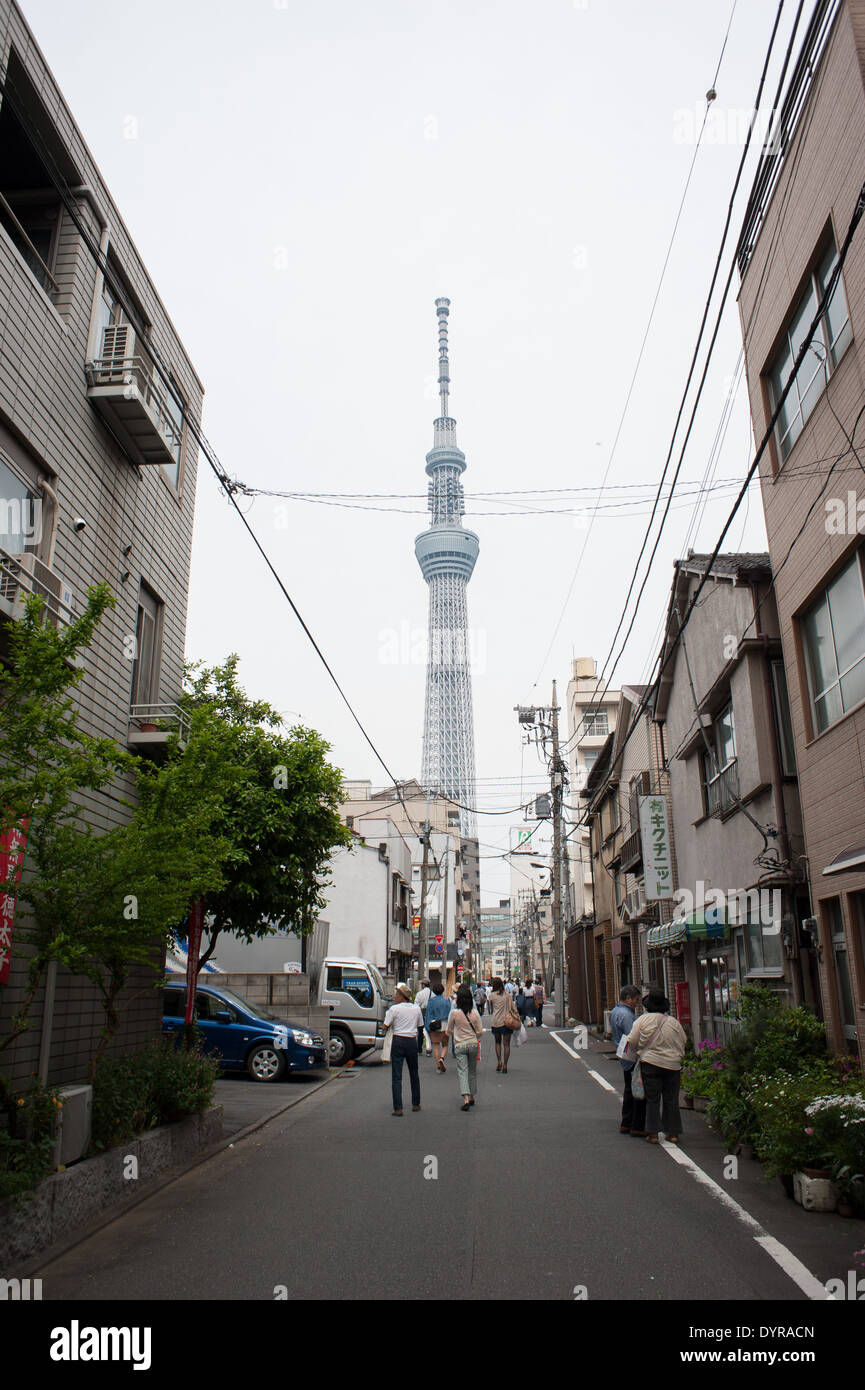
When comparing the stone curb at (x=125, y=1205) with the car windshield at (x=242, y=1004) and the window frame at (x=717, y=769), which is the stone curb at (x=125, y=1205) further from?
the window frame at (x=717, y=769)

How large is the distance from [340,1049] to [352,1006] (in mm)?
1064

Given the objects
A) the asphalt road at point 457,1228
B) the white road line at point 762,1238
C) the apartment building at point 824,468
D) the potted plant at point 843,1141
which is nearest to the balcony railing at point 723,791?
the apartment building at point 824,468

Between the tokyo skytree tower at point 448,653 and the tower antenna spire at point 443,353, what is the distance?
20525 millimetres

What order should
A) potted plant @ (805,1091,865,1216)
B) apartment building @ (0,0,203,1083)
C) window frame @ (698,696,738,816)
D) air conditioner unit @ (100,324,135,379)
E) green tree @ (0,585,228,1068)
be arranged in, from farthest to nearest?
window frame @ (698,696,738,816) → air conditioner unit @ (100,324,135,379) → apartment building @ (0,0,203,1083) → potted plant @ (805,1091,865,1216) → green tree @ (0,585,228,1068)

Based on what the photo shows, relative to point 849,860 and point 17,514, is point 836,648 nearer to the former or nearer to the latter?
point 849,860

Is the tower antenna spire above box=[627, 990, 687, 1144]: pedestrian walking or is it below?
above

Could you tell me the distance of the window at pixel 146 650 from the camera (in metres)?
12.7

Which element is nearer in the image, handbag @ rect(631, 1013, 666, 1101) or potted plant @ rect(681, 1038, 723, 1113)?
handbag @ rect(631, 1013, 666, 1101)

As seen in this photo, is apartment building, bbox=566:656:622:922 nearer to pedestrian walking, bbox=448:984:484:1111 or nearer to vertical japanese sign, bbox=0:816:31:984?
pedestrian walking, bbox=448:984:484:1111

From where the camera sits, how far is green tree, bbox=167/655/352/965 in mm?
14219

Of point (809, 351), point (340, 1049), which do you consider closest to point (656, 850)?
→ point (340, 1049)

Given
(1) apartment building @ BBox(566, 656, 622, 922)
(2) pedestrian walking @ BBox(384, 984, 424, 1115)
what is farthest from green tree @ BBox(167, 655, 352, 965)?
(1) apartment building @ BBox(566, 656, 622, 922)

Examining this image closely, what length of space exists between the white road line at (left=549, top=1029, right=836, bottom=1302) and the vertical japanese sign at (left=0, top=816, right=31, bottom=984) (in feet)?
17.8

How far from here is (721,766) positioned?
16.1 m
